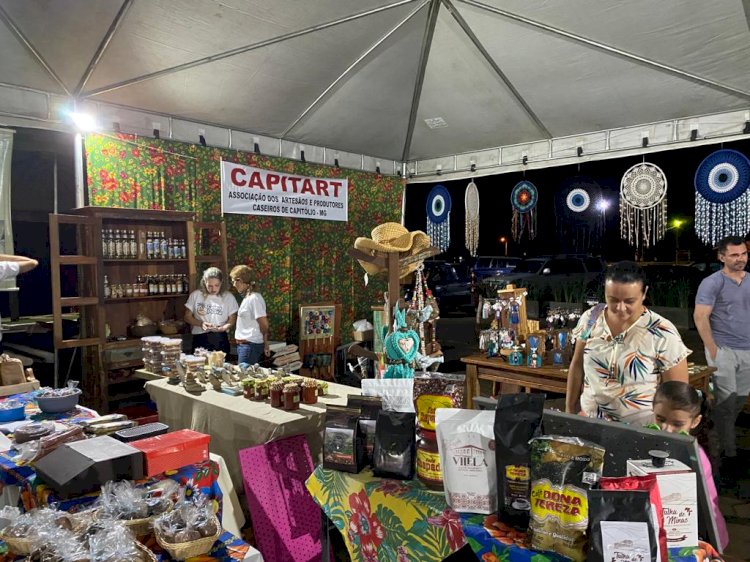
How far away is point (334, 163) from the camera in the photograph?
6.34m

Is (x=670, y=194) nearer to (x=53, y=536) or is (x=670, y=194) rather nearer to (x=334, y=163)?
(x=334, y=163)

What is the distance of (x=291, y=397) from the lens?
280 cm

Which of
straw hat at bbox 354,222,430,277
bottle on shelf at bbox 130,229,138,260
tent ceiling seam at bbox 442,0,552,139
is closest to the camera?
straw hat at bbox 354,222,430,277

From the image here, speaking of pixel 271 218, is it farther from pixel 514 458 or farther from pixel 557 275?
pixel 514 458

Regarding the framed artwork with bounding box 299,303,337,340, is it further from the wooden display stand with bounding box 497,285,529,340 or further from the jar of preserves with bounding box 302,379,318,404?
the jar of preserves with bounding box 302,379,318,404

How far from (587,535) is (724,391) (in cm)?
327

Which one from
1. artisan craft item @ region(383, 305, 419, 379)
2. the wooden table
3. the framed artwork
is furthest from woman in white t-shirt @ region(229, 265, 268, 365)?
artisan craft item @ region(383, 305, 419, 379)

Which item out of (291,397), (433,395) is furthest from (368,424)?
(291,397)

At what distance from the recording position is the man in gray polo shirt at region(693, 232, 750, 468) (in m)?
Answer: 3.58

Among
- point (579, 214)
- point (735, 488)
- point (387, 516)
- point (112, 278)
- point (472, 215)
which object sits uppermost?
point (472, 215)

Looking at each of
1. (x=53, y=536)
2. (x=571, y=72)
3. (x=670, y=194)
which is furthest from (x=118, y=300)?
(x=670, y=194)

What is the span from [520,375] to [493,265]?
3.07 m

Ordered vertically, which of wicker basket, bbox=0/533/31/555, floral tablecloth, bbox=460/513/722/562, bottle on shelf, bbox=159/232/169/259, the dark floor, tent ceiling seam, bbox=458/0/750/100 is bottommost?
the dark floor

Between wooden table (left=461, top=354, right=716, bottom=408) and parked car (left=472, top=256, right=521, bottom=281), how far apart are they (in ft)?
8.72
